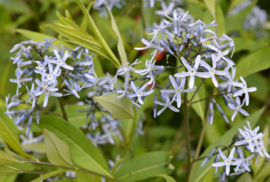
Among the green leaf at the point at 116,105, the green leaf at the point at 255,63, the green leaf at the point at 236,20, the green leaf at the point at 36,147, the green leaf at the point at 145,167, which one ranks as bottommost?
the green leaf at the point at 145,167

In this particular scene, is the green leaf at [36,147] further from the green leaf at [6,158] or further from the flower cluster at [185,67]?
the flower cluster at [185,67]

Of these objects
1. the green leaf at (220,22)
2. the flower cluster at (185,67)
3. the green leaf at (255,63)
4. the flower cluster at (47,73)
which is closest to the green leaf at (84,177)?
the flower cluster at (47,73)

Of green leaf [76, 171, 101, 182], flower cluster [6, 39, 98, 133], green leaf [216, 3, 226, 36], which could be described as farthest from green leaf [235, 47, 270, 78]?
green leaf [76, 171, 101, 182]

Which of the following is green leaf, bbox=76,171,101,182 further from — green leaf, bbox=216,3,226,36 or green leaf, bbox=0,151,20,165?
green leaf, bbox=216,3,226,36

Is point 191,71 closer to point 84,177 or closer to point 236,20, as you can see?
point 84,177

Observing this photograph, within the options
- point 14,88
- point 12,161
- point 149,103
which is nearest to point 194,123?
point 149,103

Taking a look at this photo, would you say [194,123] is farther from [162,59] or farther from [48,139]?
[48,139]
